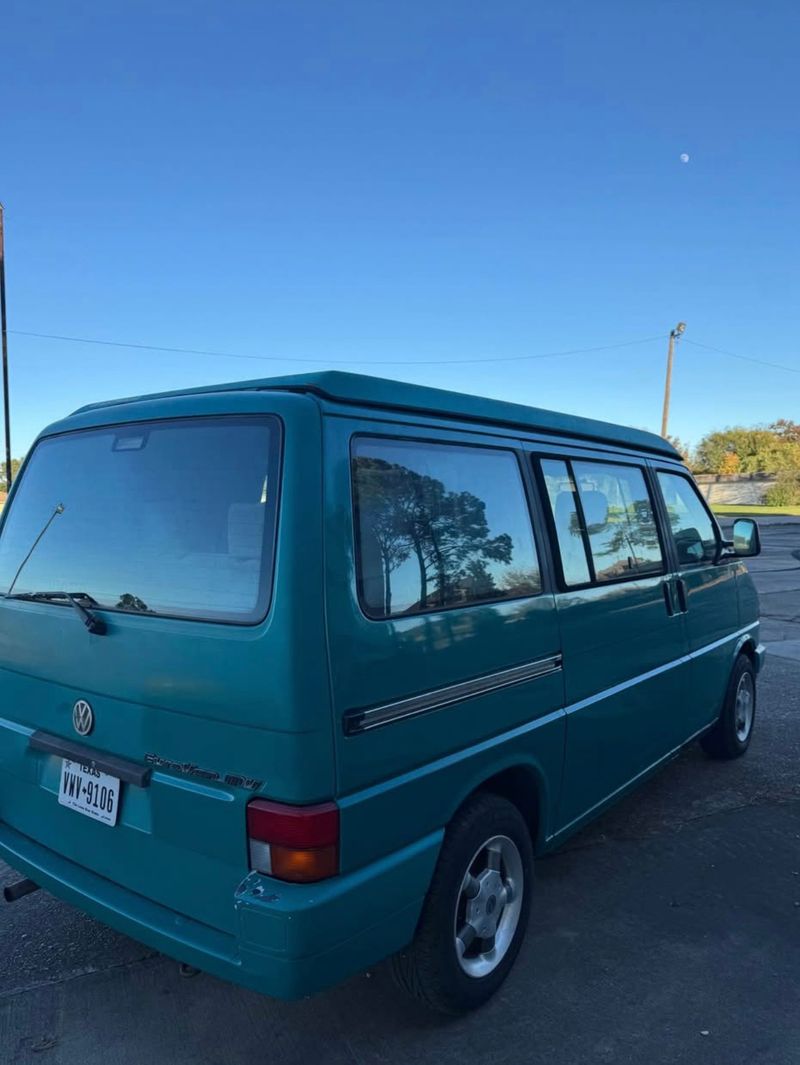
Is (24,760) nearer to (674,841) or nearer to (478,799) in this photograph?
(478,799)

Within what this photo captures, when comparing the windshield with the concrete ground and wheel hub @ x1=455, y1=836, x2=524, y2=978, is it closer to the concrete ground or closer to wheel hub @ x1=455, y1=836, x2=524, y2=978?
Result: wheel hub @ x1=455, y1=836, x2=524, y2=978

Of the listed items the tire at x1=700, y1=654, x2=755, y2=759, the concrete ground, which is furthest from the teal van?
the tire at x1=700, y1=654, x2=755, y2=759

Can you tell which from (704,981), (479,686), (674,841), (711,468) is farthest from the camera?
(711,468)

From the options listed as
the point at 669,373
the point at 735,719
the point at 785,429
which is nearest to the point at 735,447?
the point at 785,429

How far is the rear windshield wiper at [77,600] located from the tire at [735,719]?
3939 mm

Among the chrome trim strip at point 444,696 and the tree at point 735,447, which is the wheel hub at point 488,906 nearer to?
the chrome trim strip at point 444,696

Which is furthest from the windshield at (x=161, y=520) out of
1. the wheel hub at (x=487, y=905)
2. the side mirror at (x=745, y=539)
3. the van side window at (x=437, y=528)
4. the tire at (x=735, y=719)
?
the tire at (x=735, y=719)

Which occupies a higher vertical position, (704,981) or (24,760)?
(24,760)

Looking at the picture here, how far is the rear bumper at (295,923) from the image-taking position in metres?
1.93

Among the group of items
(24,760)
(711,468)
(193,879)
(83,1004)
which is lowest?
(83,1004)

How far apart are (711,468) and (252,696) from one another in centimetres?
7604

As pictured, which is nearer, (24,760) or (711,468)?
(24,760)

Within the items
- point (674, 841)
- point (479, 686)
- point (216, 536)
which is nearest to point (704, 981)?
point (674, 841)

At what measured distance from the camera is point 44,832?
2562 mm
